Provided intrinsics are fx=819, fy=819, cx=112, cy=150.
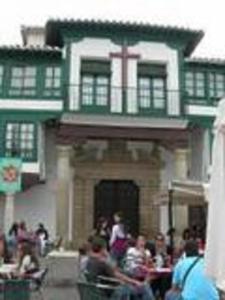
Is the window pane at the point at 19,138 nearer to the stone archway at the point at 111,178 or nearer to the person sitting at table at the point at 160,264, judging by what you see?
the stone archway at the point at 111,178

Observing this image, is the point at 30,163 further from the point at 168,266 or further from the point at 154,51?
the point at 168,266

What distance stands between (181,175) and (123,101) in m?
3.27

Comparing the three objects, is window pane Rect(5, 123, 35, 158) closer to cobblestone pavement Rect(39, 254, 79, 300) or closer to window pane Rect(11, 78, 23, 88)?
window pane Rect(11, 78, 23, 88)

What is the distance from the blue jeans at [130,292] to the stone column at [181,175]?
1660 cm

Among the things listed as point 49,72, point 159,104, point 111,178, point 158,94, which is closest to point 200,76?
point 158,94

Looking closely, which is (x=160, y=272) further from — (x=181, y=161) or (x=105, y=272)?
(x=181, y=161)

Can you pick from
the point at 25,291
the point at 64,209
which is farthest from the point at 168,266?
the point at 64,209

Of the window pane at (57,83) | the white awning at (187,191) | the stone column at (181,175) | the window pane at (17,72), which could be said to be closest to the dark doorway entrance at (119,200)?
the stone column at (181,175)

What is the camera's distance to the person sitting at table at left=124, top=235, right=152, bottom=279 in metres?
11.9

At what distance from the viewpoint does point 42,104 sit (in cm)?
2872

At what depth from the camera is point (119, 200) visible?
98.0ft

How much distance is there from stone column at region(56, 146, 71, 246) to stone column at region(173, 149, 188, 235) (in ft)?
12.1

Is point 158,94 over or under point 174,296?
over

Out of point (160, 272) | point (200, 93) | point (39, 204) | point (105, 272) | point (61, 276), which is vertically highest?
point (200, 93)
